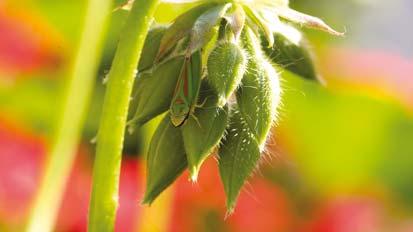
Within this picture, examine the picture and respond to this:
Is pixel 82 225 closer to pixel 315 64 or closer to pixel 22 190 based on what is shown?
pixel 22 190

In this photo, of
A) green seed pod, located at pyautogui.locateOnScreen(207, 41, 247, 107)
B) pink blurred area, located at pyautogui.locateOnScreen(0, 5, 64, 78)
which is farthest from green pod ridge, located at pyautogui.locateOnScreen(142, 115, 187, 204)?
pink blurred area, located at pyautogui.locateOnScreen(0, 5, 64, 78)

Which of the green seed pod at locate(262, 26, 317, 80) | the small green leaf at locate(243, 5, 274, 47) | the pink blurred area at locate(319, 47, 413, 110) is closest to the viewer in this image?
the small green leaf at locate(243, 5, 274, 47)

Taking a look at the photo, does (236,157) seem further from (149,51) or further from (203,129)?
(149,51)

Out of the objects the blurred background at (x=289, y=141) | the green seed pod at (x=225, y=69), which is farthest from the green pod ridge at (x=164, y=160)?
the blurred background at (x=289, y=141)

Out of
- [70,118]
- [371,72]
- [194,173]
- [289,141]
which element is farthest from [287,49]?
[371,72]

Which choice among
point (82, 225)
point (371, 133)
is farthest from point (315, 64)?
point (371, 133)

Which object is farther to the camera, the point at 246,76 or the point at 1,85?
the point at 1,85

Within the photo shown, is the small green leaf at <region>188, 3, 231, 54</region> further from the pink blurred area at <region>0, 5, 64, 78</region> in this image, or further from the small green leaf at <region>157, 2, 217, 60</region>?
the pink blurred area at <region>0, 5, 64, 78</region>
